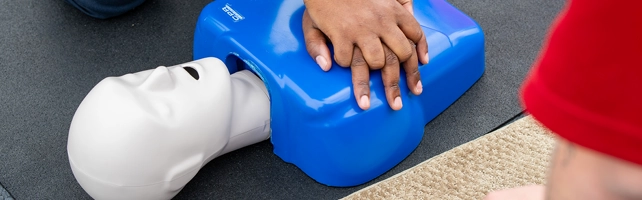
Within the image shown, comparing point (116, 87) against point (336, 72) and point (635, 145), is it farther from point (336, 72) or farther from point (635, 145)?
point (635, 145)

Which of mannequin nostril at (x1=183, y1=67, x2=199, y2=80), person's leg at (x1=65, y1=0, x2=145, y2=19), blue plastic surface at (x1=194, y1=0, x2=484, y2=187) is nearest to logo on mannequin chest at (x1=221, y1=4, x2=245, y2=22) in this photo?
blue plastic surface at (x1=194, y1=0, x2=484, y2=187)

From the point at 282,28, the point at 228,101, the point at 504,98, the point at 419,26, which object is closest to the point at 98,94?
the point at 228,101

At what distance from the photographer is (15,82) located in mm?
1225

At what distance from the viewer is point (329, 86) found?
967 mm

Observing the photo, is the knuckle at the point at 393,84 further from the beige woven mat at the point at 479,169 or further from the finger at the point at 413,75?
the beige woven mat at the point at 479,169

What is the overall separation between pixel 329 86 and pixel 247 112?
0.52 feet

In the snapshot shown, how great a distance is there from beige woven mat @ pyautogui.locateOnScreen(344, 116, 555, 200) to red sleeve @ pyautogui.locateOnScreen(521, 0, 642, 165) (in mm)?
630

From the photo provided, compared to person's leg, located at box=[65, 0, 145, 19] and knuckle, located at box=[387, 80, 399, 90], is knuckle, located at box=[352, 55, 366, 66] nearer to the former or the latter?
knuckle, located at box=[387, 80, 399, 90]

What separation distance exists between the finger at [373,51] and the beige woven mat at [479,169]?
0.68 feet

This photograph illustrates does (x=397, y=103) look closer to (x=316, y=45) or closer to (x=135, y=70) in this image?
(x=316, y=45)

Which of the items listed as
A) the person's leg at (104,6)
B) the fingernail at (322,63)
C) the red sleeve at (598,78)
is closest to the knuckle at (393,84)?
the fingernail at (322,63)

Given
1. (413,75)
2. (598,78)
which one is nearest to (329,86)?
(413,75)

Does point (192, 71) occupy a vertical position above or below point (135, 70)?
above

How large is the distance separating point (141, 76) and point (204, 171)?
204mm
